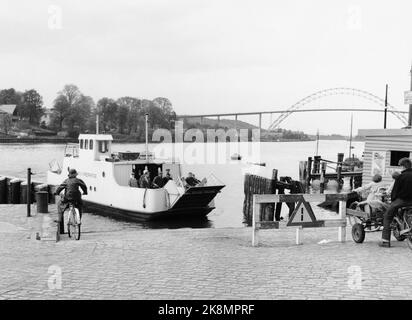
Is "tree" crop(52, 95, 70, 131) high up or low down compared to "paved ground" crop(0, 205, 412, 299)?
up

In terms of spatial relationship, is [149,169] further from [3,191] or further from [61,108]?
[61,108]

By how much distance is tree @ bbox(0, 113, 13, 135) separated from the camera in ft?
489

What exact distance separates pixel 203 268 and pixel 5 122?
15487cm

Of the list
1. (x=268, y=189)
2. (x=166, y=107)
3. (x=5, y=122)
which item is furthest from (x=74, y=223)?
(x=5, y=122)

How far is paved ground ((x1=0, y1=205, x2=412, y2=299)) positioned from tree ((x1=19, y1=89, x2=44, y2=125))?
15708 centimetres

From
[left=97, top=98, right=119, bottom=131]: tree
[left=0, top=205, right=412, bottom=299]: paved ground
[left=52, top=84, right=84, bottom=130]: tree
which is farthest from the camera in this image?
[left=52, top=84, right=84, bottom=130]: tree

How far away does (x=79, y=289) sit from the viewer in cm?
674

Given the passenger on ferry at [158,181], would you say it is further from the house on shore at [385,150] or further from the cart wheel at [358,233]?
the cart wheel at [358,233]

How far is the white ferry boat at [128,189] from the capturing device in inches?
932

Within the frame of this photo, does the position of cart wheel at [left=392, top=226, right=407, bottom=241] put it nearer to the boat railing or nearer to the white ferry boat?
the white ferry boat

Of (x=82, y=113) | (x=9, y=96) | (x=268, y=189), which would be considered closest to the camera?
(x=268, y=189)

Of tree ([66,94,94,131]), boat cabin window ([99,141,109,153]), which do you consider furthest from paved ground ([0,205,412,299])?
tree ([66,94,94,131])

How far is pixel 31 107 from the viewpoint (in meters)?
159
